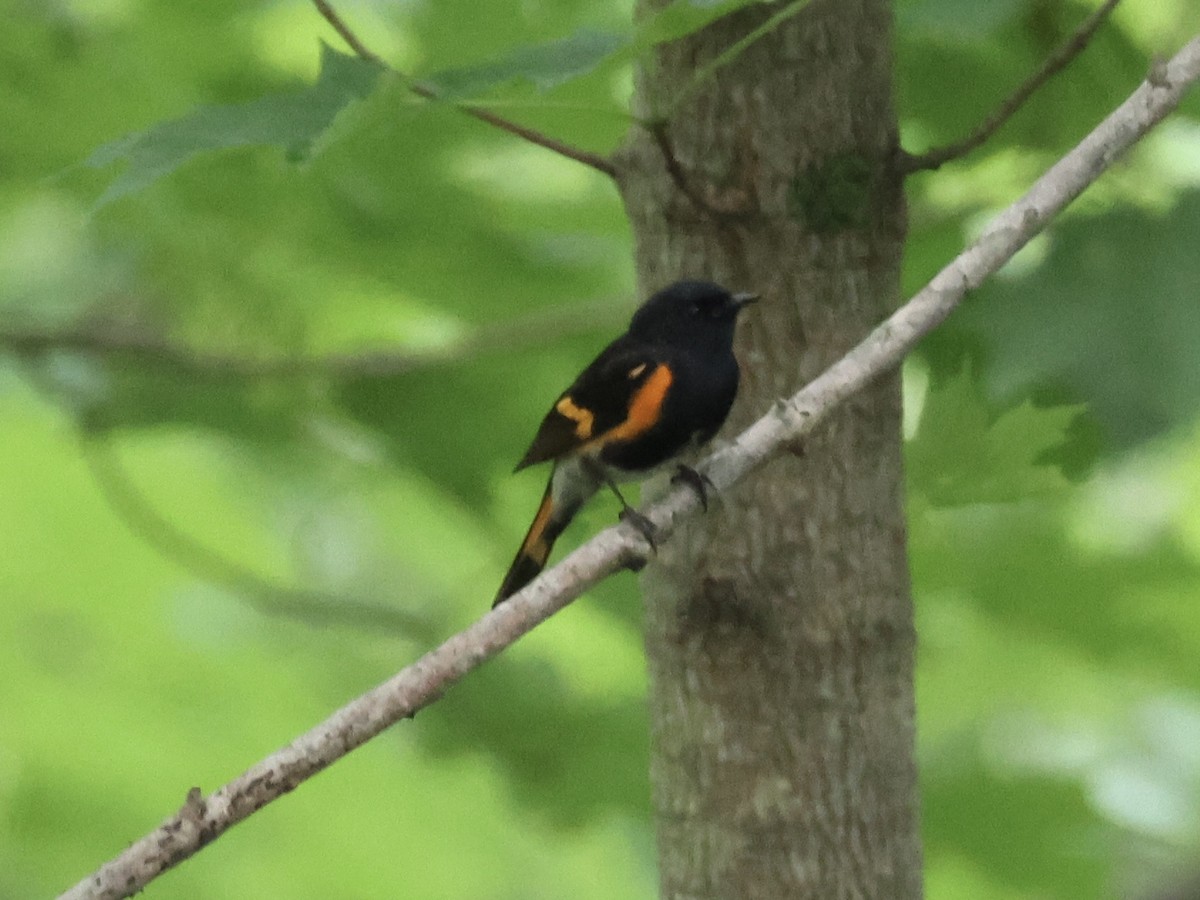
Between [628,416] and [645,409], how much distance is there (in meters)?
0.03

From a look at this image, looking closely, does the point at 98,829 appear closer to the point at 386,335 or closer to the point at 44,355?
the point at 44,355

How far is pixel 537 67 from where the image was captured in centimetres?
123

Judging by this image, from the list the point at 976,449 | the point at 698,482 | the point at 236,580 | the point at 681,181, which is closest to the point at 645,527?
the point at 698,482

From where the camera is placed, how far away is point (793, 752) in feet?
4.80

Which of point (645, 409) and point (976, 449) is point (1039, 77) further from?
point (645, 409)

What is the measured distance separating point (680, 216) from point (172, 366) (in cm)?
97

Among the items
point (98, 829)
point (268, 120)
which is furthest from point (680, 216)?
point (98, 829)

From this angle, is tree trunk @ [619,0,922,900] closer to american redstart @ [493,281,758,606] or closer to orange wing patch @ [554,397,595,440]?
american redstart @ [493,281,758,606]

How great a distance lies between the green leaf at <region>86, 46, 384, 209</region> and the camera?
45.7 inches

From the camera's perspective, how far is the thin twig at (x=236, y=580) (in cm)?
212

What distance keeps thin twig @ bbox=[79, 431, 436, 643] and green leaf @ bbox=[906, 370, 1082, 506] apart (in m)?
0.86

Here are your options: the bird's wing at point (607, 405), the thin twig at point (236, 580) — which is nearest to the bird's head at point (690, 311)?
the bird's wing at point (607, 405)

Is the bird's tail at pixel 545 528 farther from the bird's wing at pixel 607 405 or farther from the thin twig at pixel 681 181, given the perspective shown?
the thin twig at pixel 681 181

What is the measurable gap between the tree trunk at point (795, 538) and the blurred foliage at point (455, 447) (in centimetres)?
12
